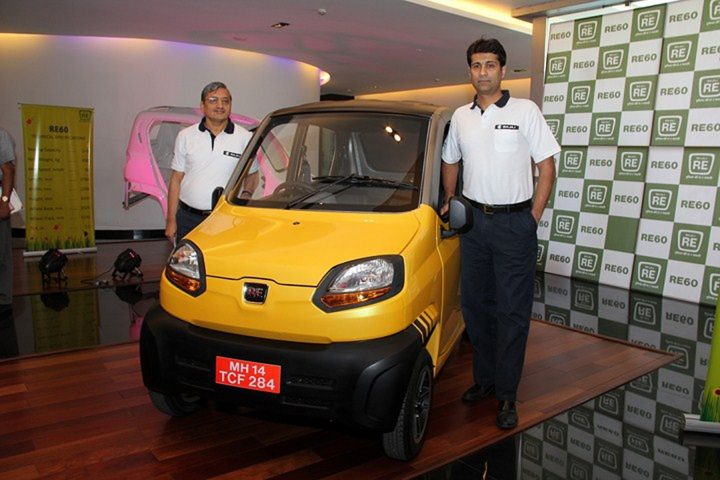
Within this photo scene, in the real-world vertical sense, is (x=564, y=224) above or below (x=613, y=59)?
below

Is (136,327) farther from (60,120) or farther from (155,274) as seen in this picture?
(60,120)

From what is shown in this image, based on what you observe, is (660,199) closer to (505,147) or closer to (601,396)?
(601,396)

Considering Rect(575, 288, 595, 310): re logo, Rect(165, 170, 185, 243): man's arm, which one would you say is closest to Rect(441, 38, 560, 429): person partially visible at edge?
Rect(165, 170, 185, 243): man's arm

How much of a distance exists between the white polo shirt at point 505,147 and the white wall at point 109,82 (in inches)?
312

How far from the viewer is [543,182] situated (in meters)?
2.70

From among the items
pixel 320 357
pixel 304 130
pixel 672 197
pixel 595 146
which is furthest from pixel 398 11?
pixel 320 357

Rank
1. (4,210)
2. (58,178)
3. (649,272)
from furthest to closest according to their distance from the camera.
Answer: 1. (58,178)
2. (649,272)
3. (4,210)

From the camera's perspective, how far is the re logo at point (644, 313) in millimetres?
4793

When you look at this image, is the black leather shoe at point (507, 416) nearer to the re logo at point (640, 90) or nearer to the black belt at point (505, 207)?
the black belt at point (505, 207)

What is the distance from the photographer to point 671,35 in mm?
5441

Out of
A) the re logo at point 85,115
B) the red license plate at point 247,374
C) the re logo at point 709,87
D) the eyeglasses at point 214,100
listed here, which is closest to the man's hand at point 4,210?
the eyeglasses at point 214,100

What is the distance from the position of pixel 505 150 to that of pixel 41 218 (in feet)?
22.6

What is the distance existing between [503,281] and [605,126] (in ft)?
13.0

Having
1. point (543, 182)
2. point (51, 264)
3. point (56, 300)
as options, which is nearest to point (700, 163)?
point (543, 182)
